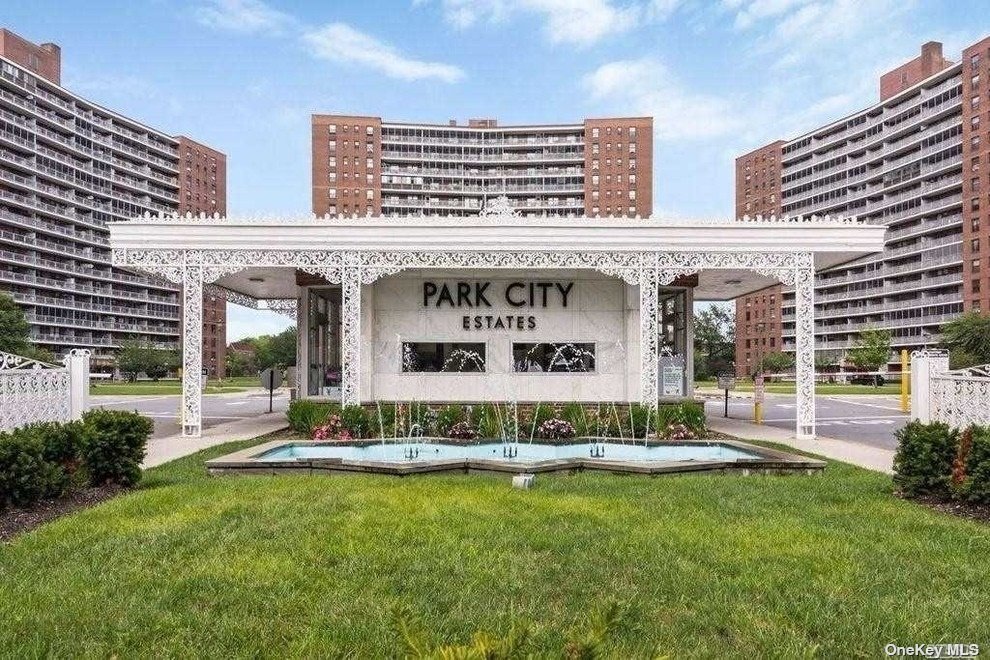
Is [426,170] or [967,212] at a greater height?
[426,170]

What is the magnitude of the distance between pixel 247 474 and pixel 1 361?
330 centimetres

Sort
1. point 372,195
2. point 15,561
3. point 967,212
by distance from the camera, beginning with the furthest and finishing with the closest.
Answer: point 372,195
point 967,212
point 15,561

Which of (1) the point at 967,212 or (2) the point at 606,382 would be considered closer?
(2) the point at 606,382

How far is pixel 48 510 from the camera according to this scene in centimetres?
700

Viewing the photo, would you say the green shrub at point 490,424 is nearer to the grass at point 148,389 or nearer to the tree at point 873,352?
the grass at point 148,389

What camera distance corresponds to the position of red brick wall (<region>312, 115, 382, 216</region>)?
9612cm

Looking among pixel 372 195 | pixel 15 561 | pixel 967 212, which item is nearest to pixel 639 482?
pixel 15 561

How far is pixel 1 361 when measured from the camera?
837cm

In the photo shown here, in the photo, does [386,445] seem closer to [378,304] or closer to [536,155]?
[378,304]

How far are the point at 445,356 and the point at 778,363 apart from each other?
76094mm

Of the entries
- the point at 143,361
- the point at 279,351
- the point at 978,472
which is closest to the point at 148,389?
the point at 143,361

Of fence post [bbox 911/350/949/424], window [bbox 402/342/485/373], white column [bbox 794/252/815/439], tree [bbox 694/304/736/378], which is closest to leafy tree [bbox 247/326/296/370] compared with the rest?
tree [bbox 694/304/736/378]

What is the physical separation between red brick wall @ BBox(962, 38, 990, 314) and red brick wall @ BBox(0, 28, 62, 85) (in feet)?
337

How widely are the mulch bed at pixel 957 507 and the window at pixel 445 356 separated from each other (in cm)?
1184
